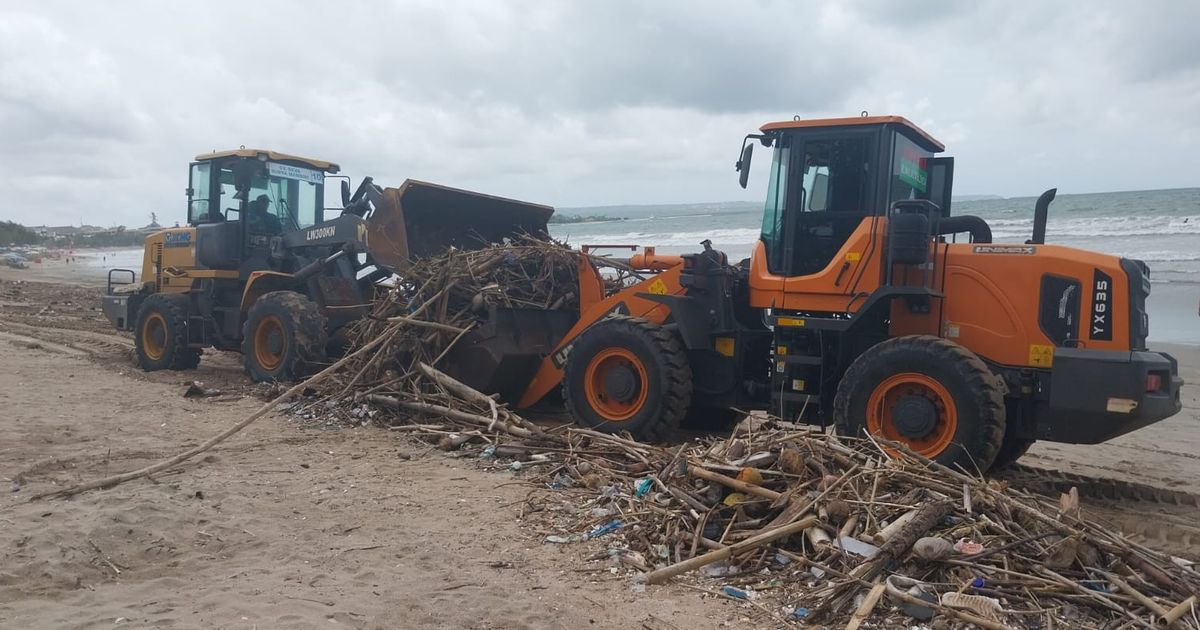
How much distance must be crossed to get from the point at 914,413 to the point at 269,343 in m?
7.63

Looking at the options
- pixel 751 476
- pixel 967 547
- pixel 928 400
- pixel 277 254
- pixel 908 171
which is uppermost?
pixel 908 171

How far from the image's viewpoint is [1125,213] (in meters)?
46.4

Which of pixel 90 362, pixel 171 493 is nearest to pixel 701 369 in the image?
pixel 171 493

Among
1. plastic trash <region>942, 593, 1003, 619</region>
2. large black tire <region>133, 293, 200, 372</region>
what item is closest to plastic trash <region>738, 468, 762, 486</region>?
plastic trash <region>942, 593, 1003, 619</region>

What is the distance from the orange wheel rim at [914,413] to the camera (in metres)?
6.65

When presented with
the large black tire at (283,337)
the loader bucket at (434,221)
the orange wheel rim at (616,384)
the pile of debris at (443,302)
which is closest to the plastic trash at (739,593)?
the orange wheel rim at (616,384)

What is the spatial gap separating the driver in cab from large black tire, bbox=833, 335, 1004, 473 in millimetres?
8788

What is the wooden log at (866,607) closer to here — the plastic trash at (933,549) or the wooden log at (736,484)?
the plastic trash at (933,549)

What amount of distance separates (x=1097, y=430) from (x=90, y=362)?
12338 mm

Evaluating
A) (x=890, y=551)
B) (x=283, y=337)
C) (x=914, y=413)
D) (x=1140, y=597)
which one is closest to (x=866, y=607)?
(x=890, y=551)

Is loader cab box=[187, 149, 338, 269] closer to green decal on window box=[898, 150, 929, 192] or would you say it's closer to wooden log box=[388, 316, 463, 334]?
wooden log box=[388, 316, 463, 334]

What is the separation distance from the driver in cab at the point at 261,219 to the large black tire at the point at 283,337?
69.4 inches

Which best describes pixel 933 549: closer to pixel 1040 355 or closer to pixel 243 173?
pixel 1040 355

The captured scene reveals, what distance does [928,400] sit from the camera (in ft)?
22.0
